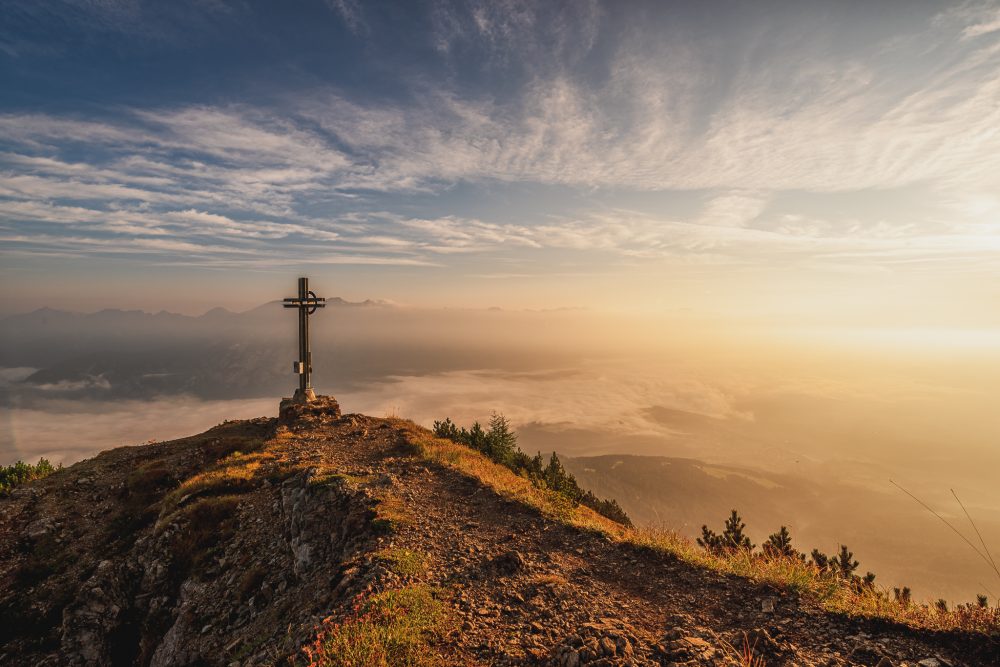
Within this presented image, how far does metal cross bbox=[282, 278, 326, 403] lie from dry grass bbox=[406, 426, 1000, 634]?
48.5 feet

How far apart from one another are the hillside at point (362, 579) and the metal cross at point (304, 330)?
4.56 metres

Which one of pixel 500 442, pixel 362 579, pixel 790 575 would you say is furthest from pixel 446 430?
pixel 790 575

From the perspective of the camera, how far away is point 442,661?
578 centimetres

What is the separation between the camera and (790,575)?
25.2 feet

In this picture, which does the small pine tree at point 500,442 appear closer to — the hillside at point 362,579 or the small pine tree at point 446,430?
the small pine tree at point 446,430

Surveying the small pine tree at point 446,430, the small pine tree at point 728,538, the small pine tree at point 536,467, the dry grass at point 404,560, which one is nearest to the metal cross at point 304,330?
the small pine tree at point 446,430

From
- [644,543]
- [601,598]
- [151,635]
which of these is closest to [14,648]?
[151,635]

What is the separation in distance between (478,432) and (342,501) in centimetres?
1095

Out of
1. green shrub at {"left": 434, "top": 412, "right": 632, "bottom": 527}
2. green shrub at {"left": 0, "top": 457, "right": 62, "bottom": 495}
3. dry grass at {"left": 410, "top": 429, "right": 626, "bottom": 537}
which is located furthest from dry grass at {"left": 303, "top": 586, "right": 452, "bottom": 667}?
green shrub at {"left": 0, "top": 457, "right": 62, "bottom": 495}

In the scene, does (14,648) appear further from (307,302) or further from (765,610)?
(765,610)

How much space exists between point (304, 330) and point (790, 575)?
24196mm

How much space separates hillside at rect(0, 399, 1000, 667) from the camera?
6.02 meters

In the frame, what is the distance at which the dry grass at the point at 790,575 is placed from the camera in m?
6.25

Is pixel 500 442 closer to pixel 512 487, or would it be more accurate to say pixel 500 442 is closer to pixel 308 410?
pixel 512 487
